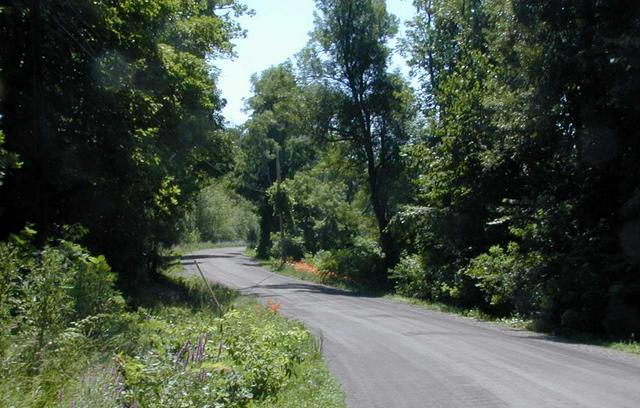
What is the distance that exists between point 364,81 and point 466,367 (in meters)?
30.1

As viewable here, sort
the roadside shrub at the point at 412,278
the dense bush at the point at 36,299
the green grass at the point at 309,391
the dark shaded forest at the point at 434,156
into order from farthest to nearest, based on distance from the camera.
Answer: the roadside shrub at the point at 412,278
the dark shaded forest at the point at 434,156
the green grass at the point at 309,391
the dense bush at the point at 36,299

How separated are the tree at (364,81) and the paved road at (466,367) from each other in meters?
21.1

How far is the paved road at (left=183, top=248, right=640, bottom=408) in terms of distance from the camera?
8.77m

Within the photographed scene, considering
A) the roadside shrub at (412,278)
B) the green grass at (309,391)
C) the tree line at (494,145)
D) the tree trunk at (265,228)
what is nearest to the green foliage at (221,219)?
the tree trunk at (265,228)

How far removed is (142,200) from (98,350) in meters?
12.5

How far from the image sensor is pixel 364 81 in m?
39.5

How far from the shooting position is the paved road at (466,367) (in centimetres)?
877

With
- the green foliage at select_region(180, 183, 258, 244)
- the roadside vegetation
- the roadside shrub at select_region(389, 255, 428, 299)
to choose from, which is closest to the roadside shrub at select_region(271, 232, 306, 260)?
the roadside shrub at select_region(389, 255, 428, 299)

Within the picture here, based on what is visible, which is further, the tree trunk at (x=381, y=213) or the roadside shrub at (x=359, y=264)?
the tree trunk at (x=381, y=213)

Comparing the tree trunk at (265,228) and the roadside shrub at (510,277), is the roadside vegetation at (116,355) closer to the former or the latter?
the roadside shrub at (510,277)

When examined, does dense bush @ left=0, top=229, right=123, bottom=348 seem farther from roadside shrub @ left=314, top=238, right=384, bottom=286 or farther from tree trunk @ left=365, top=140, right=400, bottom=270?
tree trunk @ left=365, top=140, right=400, bottom=270

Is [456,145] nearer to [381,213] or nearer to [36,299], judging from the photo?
[381,213]

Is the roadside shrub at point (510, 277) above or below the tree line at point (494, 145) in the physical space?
below

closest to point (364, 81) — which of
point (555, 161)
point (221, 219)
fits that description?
point (555, 161)
